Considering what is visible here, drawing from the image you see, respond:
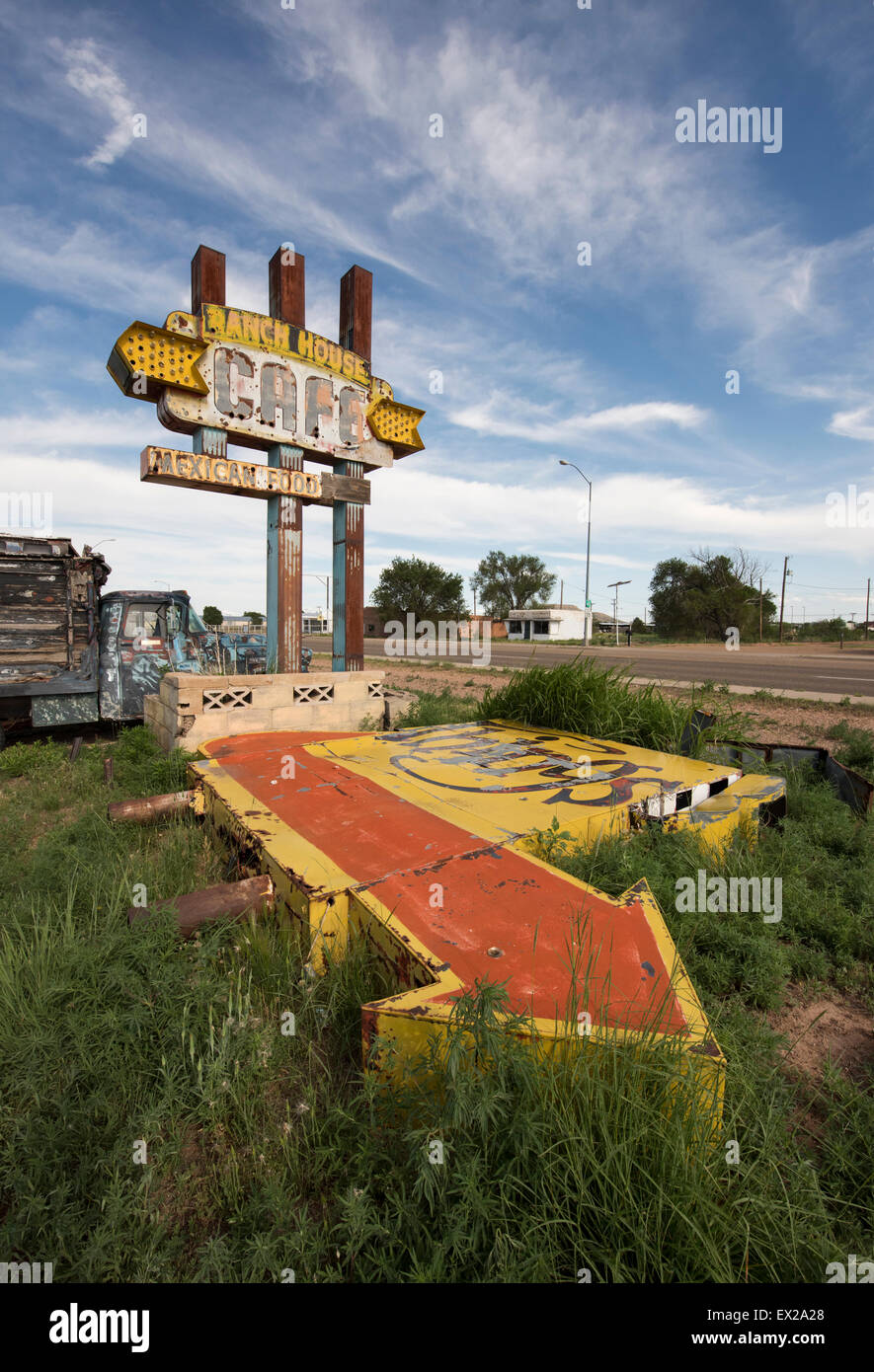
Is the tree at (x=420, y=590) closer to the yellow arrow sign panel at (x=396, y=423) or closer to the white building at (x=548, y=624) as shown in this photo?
the white building at (x=548, y=624)

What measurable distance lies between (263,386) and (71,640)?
406cm

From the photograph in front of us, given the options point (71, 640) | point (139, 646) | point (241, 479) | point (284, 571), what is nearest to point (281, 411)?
point (241, 479)

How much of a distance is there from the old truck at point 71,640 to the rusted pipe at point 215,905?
620 centimetres

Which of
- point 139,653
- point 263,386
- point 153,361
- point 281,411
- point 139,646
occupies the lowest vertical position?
point 139,653

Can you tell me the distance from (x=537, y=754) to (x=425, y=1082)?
340 cm

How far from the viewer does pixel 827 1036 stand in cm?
238

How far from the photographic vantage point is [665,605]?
2314 inches

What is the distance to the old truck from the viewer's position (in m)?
7.47

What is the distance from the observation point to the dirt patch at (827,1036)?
7.13 ft

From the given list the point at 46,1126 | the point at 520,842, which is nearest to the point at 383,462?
the point at 520,842

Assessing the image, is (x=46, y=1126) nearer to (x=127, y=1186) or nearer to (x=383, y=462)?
(x=127, y=1186)

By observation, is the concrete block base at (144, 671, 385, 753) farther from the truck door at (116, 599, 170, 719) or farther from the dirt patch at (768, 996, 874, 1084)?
the dirt patch at (768, 996, 874, 1084)

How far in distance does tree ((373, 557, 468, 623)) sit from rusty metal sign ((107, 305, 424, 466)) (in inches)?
1925

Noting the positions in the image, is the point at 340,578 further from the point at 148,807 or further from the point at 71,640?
the point at 148,807
